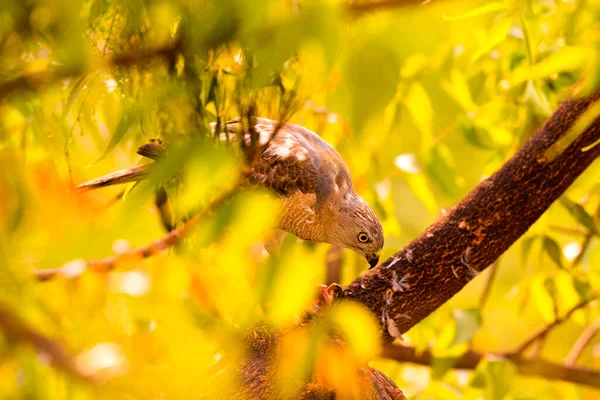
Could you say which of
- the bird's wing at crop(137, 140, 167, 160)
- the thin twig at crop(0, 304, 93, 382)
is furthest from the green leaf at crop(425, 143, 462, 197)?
the thin twig at crop(0, 304, 93, 382)

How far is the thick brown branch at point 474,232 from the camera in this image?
106cm

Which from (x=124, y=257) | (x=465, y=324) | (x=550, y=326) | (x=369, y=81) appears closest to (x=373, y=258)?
(x=465, y=324)

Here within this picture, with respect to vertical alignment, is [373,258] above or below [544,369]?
above

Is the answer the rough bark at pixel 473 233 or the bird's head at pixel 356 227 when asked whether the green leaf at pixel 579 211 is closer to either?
the rough bark at pixel 473 233

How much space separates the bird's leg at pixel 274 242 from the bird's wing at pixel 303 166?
7cm

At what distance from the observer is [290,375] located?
566 mm

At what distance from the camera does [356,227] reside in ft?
3.95

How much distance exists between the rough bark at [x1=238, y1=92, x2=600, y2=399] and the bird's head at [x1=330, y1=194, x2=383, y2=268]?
0.39ft

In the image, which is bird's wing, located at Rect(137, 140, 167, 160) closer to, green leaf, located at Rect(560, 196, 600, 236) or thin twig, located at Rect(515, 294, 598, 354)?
green leaf, located at Rect(560, 196, 600, 236)

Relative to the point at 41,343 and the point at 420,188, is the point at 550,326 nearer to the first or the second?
the point at 420,188

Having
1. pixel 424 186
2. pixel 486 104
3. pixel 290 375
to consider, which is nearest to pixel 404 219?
pixel 424 186

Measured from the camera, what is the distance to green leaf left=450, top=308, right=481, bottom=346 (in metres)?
1.33

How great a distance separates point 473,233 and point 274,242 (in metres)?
0.49

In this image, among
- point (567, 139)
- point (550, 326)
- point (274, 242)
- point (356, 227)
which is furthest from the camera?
point (550, 326)
